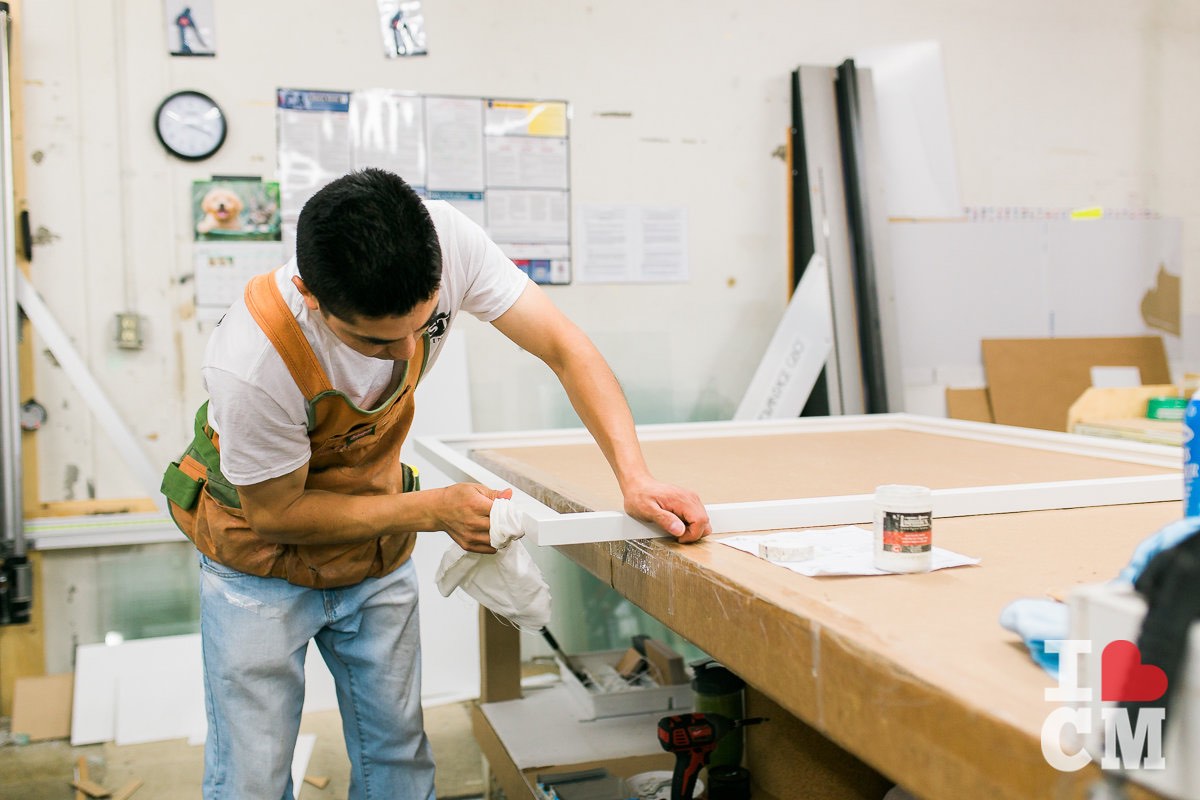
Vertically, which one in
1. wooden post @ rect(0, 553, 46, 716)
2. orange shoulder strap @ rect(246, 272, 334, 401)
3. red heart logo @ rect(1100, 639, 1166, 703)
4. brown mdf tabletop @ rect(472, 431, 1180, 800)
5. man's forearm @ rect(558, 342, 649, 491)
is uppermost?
orange shoulder strap @ rect(246, 272, 334, 401)

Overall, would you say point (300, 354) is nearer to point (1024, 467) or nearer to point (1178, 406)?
point (1024, 467)

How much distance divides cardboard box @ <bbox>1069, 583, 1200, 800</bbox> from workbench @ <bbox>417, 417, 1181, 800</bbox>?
0.12 ft

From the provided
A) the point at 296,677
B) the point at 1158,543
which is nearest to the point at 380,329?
the point at 296,677

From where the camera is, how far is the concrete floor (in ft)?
7.70

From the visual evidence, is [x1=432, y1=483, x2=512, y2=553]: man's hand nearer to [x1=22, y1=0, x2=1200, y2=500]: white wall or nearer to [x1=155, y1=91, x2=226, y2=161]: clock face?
[x1=22, y1=0, x2=1200, y2=500]: white wall

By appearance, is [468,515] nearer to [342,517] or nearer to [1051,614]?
[342,517]

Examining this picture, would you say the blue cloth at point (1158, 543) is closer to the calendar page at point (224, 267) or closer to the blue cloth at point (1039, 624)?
the blue cloth at point (1039, 624)

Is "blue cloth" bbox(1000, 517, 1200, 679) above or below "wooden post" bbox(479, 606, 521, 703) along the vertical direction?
above

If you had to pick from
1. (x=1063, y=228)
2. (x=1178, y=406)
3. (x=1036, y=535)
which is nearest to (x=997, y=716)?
(x=1036, y=535)

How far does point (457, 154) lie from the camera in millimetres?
3018

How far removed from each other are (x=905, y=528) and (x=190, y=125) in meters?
2.50

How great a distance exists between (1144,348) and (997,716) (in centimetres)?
339

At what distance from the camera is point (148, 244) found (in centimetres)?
281

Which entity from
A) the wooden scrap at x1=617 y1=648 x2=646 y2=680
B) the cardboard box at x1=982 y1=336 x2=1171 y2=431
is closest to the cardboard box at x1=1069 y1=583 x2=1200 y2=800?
the wooden scrap at x1=617 y1=648 x2=646 y2=680
